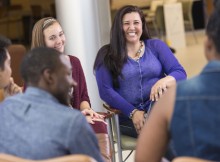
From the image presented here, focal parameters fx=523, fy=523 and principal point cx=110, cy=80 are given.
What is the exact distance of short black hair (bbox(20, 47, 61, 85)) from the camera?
193 centimetres

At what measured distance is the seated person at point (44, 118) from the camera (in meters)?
1.84

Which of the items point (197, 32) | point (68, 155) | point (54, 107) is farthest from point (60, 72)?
point (197, 32)

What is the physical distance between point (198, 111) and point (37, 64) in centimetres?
63

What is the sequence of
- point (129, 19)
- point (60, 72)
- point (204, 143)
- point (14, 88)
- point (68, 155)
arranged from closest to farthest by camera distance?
1. point (204, 143)
2. point (68, 155)
3. point (60, 72)
4. point (14, 88)
5. point (129, 19)

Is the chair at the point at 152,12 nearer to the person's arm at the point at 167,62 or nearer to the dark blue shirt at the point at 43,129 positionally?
the person's arm at the point at 167,62

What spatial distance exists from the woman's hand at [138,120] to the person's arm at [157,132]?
1675 mm

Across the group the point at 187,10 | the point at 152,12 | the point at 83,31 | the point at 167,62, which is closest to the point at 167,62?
the point at 167,62

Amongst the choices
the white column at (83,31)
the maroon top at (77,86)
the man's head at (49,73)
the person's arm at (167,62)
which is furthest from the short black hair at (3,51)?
the white column at (83,31)

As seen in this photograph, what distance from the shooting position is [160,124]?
178 centimetres

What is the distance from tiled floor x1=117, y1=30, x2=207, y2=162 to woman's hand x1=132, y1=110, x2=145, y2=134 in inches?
175

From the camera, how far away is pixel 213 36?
68.3 inches

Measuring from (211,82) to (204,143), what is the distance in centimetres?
20

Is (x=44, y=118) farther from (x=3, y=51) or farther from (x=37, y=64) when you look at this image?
(x=3, y=51)

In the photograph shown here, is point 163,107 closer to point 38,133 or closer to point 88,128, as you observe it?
point 88,128
